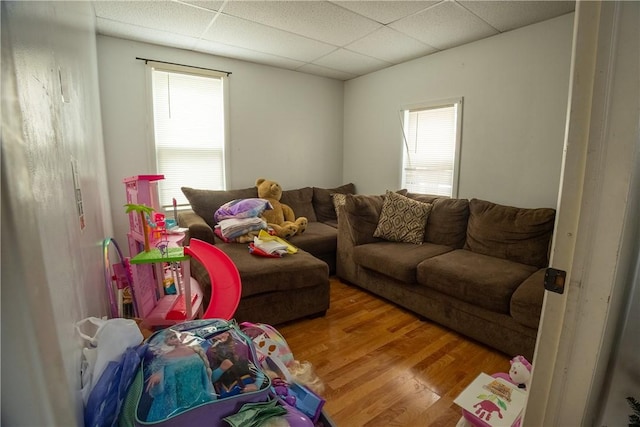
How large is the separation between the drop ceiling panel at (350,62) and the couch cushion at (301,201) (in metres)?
1.53

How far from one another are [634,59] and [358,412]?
1.65 meters

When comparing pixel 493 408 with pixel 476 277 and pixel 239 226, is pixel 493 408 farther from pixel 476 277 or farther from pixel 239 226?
pixel 239 226

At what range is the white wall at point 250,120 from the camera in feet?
9.50

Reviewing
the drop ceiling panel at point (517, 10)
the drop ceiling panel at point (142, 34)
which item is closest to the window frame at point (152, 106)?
the drop ceiling panel at point (142, 34)

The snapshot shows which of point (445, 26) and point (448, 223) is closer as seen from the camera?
point (445, 26)

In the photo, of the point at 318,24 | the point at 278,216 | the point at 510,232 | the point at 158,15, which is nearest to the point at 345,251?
the point at 278,216

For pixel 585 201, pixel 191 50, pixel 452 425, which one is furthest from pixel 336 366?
pixel 191 50

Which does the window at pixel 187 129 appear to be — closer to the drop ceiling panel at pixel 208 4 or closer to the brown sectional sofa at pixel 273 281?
the brown sectional sofa at pixel 273 281

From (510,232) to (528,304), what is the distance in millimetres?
794

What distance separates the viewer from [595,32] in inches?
26.4

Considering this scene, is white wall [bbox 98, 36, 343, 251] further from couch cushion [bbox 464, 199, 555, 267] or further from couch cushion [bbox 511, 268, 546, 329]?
couch cushion [bbox 511, 268, 546, 329]

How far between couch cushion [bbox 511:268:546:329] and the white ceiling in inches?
78.8

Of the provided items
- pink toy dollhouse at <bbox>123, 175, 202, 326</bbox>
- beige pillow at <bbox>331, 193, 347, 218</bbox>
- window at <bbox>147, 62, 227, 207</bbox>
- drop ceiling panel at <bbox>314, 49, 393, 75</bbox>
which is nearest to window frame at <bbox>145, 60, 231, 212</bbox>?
window at <bbox>147, 62, 227, 207</bbox>

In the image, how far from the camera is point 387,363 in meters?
1.89
